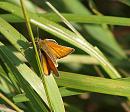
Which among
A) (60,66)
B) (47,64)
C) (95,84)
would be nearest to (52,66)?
(47,64)

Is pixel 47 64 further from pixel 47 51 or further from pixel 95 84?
pixel 95 84

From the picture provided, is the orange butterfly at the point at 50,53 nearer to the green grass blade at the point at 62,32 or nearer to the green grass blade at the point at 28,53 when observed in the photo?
the green grass blade at the point at 28,53

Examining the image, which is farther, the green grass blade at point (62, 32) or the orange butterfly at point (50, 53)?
the green grass blade at point (62, 32)

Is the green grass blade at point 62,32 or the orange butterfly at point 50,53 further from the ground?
the green grass blade at point 62,32

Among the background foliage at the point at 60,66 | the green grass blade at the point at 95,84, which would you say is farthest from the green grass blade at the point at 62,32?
the green grass blade at the point at 95,84

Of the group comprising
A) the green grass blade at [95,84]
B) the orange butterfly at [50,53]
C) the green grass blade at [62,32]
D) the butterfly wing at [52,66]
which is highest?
the green grass blade at [62,32]

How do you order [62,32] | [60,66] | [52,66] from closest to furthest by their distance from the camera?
[52,66] → [62,32] → [60,66]

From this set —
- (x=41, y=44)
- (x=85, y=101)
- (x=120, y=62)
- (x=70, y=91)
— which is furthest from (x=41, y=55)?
(x=85, y=101)

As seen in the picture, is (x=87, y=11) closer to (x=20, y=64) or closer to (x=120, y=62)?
(x=120, y=62)
